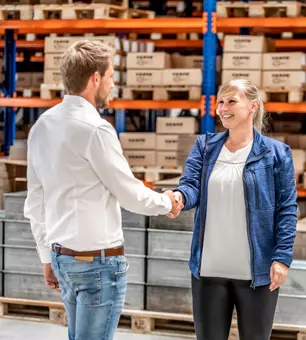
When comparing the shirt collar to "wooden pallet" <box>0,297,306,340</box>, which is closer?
the shirt collar

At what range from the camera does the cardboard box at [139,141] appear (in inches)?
337

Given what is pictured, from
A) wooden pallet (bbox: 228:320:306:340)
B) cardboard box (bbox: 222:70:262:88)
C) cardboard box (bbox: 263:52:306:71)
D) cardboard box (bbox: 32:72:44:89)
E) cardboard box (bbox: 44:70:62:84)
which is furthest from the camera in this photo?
cardboard box (bbox: 32:72:44:89)

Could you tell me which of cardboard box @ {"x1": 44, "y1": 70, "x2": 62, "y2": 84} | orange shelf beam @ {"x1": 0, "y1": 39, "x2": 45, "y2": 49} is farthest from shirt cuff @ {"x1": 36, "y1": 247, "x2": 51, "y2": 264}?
orange shelf beam @ {"x1": 0, "y1": 39, "x2": 45, "y2": 49}

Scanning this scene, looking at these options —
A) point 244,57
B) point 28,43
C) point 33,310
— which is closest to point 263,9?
point 244,57

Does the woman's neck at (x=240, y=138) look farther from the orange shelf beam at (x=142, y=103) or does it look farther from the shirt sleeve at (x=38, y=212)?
the orange shelf beam at (x=142, y=103)

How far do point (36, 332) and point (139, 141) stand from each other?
10.0ft

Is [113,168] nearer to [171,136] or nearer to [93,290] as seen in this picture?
[93,290]

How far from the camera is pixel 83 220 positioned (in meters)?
3.04

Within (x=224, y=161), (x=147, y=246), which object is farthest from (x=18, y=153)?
(x=224, y=161)

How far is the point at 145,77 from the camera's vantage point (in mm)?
8414

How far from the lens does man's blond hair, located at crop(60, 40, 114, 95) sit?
300 cm

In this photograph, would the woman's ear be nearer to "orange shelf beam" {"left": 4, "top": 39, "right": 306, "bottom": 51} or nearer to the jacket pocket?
the jacket pocket

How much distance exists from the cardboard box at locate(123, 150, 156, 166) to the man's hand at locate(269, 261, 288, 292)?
508 centimetres

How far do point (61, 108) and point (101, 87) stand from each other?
20 cm
